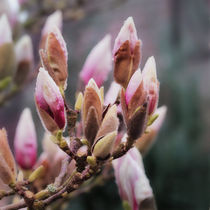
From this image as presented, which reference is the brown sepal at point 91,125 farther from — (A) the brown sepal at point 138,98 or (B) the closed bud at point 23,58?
(B) the closed bud at point 23,58

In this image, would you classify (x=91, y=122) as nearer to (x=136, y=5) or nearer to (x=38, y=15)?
(x=38, y=15)

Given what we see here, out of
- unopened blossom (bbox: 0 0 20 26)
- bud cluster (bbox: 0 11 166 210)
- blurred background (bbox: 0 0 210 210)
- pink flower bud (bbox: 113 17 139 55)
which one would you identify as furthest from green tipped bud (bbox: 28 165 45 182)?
blurred background (bbox: 0 0 210 210)

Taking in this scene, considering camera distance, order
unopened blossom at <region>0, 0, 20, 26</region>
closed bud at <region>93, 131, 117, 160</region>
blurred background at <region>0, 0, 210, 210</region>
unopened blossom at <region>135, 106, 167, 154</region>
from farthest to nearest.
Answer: blurred background at <region>0, 0, 210, 210</region> → unopened blossom at <region>0, 0, 20, 26</region> → unopened blossom at <region>135, 106, 167, 154</region> → closed bud at <region>93, 131, 117, 160</region>

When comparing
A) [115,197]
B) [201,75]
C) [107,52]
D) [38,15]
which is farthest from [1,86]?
[201,75]

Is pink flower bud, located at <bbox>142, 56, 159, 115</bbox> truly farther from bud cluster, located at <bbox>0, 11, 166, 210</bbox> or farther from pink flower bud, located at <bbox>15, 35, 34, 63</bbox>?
pink flower bud, located at <bbox>15, 35, 34, 63</bbox>

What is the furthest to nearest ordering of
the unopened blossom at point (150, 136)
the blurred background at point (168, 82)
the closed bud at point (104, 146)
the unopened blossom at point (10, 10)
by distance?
the blurred background at point (168, 82), the unopened blossom at point (10, 10), the unopened blossom at point (150, 136), the closed bud at point (104, 146)

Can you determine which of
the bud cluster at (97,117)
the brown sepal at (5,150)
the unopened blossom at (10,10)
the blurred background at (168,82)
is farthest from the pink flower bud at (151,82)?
the blurred background at (168,82)
